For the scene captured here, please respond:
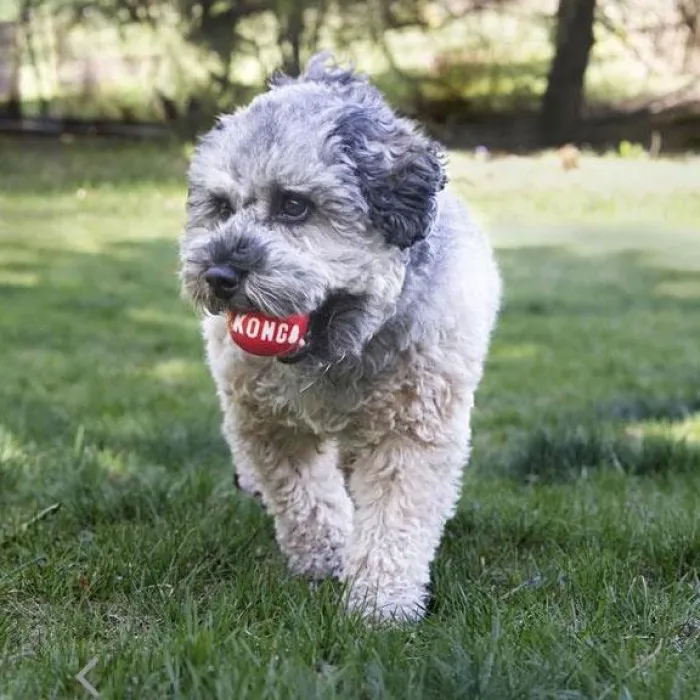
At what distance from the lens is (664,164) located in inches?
762

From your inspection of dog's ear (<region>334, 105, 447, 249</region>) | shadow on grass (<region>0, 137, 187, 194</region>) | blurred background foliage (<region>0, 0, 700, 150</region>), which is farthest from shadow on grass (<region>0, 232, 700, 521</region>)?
blurred background foliage (<region>0, 0, 700, 150</region>)

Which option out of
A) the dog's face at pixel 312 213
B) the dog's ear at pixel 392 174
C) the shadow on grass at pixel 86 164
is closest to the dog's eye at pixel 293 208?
the dog's face at pixel 312 213

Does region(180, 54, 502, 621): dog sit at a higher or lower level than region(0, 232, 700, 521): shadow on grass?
higher

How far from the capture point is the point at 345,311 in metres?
3.50

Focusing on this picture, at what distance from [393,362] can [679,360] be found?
4891 mm

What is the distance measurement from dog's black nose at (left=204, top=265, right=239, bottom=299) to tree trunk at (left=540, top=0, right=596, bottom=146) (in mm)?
19060

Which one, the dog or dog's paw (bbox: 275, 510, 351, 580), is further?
dog's paw (bbox: 275, 510, 351, 580)

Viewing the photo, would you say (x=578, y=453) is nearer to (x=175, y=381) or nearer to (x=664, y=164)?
(x=175, y=381)

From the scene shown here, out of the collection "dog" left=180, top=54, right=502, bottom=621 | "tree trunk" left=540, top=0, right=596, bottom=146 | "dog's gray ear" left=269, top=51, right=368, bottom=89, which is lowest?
"tree trunk" left=540, top=0, right=596, bottom=146

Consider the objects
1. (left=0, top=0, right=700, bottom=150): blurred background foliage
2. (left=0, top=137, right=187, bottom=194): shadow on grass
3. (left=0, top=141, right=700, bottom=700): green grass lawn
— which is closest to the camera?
(left=0, top=141, right=700, bottom=700): green grass lawn

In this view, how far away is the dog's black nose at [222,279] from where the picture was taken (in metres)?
3.25

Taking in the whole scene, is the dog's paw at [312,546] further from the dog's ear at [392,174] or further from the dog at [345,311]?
the dog's ear at [392,174]

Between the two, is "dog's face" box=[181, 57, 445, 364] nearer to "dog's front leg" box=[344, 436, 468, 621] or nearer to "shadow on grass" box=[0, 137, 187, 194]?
"dog's front leg" box=[344, 436, 468, 621]

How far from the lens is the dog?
3.36m
